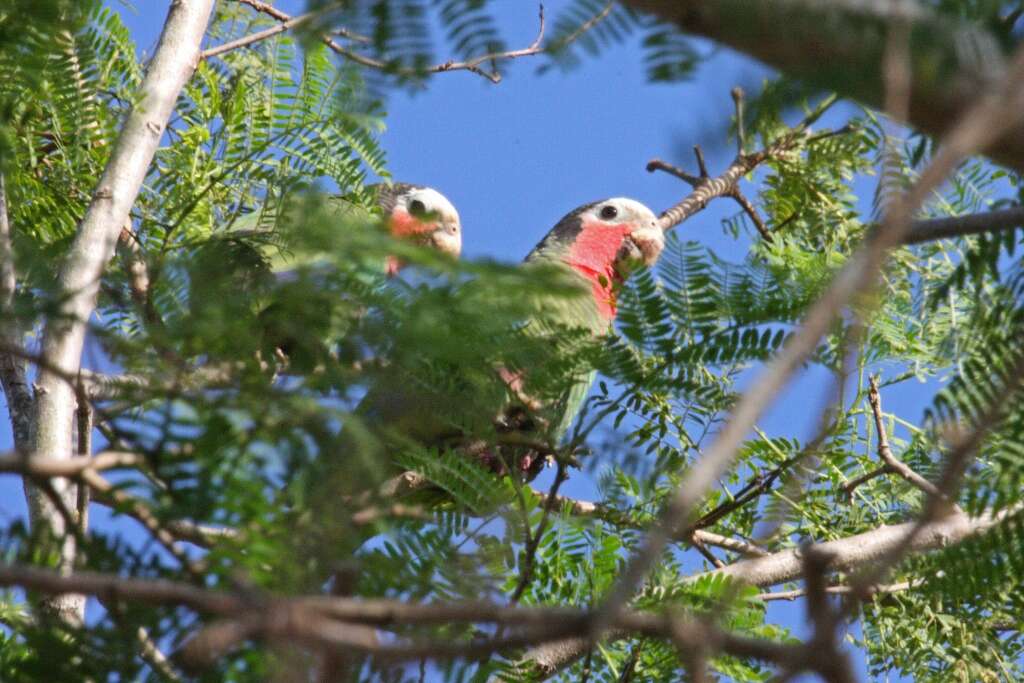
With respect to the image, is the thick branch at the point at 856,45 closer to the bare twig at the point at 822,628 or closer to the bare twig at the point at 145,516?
the bare twig at the point at 822,628

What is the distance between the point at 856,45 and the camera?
0.90 m

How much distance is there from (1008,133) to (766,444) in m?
1.76

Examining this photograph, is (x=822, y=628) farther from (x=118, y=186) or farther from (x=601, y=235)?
(x=601, y=235)

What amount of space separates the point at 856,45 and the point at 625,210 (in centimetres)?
327

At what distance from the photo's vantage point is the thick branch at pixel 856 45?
35.2 inches

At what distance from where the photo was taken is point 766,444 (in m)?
2.64

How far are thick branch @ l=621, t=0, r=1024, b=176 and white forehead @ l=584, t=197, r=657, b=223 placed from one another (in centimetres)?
320

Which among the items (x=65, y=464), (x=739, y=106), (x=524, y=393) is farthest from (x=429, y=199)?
(x=65, y=464)

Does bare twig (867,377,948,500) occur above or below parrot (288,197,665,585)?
above

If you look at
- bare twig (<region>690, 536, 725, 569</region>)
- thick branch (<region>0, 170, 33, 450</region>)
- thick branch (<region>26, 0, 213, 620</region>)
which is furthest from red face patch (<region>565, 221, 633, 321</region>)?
thick branch (<region>0, 170, 33, 450</region>)

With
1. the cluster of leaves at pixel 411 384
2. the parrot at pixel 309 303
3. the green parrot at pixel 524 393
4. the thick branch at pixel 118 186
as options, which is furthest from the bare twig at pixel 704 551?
the parrot at pixel 309 303

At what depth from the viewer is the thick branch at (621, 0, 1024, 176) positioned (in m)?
0.90


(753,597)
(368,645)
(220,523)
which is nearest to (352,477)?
(220,523)

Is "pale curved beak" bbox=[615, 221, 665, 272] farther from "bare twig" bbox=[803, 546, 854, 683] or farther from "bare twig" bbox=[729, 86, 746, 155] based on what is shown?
"bare twig" bbox=[803, 546, 854, 683]
